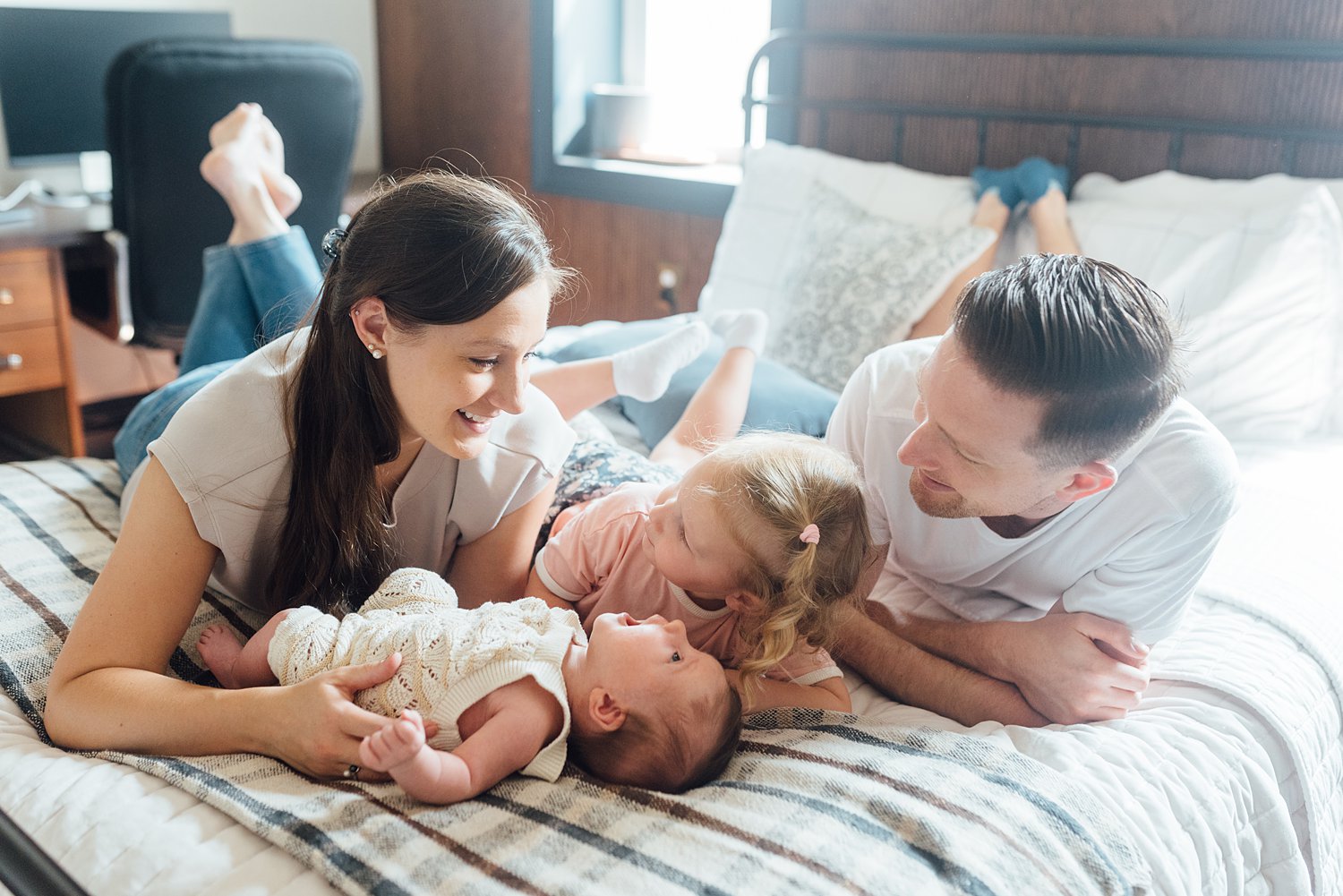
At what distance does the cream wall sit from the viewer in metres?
3.33

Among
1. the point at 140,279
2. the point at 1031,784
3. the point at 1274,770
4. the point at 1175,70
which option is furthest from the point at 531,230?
the point at 140,279

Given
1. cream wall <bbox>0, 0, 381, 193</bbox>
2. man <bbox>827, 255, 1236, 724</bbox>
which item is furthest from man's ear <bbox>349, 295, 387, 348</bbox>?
cream wall <bbox>0, 0, 381, 193</bbox>

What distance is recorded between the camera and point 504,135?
356cm

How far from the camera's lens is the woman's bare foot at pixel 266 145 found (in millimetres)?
1986

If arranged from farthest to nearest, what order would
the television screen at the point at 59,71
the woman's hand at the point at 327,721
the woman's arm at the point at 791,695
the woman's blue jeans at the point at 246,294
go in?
the television screen at the point at 59,71
the woman's blue jeans at the point at 246,294
the woman's arm at the point at 791,695
the woman's hand at the point at 327,721

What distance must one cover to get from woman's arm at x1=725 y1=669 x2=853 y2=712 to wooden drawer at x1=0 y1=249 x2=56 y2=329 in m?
2.33

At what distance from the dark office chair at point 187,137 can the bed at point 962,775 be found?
3.23 feet

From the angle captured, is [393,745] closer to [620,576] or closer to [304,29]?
[620,576]

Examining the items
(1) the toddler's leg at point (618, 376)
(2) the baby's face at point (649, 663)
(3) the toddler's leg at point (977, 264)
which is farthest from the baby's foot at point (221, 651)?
(3) the toddler's leg at point (977, 264)

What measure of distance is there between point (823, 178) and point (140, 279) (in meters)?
1.63

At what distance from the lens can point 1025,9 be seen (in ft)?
7.50

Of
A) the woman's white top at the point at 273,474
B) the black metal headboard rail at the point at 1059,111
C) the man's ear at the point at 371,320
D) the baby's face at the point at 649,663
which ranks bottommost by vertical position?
the baby's face at the point at 649,663

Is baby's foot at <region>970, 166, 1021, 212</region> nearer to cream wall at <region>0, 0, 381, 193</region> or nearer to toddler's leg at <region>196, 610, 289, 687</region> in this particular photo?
toddler's leg at <region>196, 610, 289, 687</region>

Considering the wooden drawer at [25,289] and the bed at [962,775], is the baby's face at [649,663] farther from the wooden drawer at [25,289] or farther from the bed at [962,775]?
the wooden drawer at [25,289]
